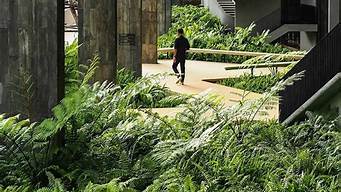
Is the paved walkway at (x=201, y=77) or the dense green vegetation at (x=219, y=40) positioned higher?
the dense green vegetation at (x=219, y=40)

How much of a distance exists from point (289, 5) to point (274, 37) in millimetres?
1293

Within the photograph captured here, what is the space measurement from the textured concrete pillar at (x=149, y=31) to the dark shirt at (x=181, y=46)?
5.40 m

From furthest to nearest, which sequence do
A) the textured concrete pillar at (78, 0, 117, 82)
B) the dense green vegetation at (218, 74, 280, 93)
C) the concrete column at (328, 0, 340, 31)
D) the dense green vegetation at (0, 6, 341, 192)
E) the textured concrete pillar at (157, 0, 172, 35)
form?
the textured concrete pillar at (157, 0, 172, 35)
the concrete column at (328, 0, 340, 31)
the dense green vegetation at (218, 74, 280, 93)
the textured concrete pillar at (78, 0, 117, 82)
the dense green vegetation at (0, 6, 341, 192)

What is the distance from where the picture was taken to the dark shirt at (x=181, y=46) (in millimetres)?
16534

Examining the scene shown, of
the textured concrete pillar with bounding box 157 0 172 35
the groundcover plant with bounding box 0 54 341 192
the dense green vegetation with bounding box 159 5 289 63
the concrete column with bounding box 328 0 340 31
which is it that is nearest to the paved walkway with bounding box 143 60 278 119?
the dense green vegetation with bounding box 159 5 289 63

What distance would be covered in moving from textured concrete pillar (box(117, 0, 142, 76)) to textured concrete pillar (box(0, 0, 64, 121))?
9616 mm

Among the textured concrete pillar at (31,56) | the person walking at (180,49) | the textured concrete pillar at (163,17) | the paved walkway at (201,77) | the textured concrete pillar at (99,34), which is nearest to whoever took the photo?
the textured concrete pillar at (31,56)

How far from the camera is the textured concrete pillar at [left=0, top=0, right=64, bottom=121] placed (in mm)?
6723

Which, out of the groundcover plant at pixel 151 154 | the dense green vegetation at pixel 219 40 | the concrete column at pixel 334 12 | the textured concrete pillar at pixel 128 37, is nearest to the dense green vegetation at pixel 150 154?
the groundcover plant at pixel 151 154

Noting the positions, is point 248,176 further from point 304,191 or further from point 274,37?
point 274,37

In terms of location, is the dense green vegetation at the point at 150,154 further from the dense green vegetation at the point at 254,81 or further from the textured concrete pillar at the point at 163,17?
the textured concrete pillar at the point at 163,17

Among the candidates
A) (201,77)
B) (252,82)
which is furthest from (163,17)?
(252,82)

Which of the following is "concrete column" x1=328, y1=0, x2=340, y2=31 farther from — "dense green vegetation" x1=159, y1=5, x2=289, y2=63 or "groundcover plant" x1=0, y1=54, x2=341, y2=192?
"groundcover plant" x1=0, y1=54, x2=341, y2=192

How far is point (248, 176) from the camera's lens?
5762 mm
